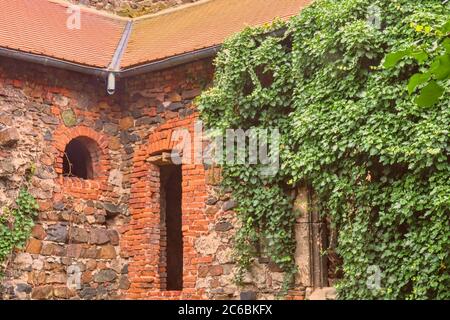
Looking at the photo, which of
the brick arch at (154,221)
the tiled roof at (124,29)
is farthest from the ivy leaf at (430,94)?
the brick arch at (154,221)

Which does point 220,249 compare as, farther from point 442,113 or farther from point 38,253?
point 442,113

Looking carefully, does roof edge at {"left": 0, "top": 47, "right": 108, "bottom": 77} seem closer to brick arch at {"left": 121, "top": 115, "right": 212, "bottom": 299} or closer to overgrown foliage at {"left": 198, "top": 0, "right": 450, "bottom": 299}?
brick arch at {"left": 121, "top": 115, "right": 212, "bottom": 299}

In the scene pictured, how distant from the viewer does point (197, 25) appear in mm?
10719

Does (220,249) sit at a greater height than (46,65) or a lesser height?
lesser

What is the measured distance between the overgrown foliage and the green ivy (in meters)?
2.44

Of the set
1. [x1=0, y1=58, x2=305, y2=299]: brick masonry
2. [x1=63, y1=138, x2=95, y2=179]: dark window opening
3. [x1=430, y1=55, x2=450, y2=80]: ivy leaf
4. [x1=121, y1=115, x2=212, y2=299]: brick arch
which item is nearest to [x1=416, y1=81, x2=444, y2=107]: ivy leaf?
[x1=430, y1=55, x2=450, y2=80]: ivy leaf

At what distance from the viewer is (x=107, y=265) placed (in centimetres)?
1020

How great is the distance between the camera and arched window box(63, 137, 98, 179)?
10516 mm

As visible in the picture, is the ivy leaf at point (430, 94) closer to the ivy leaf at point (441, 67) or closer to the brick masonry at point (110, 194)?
the ivy leaf at point (441, 67)

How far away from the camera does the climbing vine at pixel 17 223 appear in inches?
360

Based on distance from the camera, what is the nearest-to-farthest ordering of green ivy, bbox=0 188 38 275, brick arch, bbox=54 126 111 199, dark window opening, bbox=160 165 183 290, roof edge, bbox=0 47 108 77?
green ivy, bbox=0 188 38 275, roof edge, bbox=0 47 108 77, brick arch, bbox=54 126 111 199, dark window opening, bbox=160 165 183 290

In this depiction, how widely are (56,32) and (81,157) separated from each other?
178 centimetres
